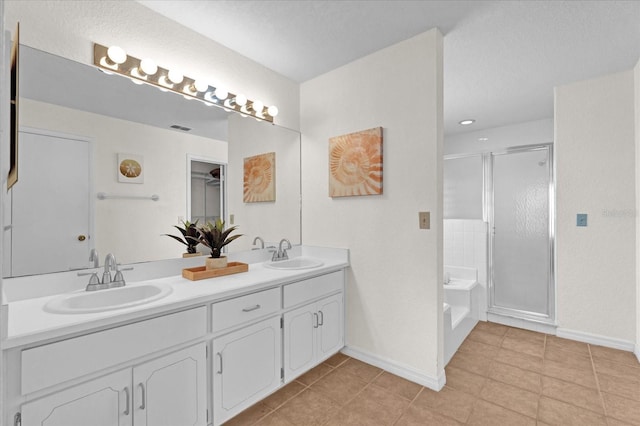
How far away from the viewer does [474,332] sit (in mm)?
3025

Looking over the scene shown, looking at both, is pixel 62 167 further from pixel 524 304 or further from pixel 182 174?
pixel 524 304

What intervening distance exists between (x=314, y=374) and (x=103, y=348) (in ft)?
4.64

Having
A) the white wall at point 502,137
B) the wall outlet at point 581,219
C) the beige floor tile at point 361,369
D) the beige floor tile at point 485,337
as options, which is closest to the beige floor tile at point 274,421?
the beige floor tile at point 361,369

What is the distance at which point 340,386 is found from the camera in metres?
2.02

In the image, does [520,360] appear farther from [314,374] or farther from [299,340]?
[299,340]

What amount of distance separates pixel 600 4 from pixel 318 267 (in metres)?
2.25

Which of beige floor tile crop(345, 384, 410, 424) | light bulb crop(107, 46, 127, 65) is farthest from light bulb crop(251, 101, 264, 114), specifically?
beige floor tile crop(345, 384, 410, 424)

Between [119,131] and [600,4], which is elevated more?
[600,4]

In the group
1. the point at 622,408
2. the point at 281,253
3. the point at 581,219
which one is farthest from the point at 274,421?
the point at 581,219

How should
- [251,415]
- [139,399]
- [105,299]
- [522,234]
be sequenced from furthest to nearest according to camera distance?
[522,234] → [251,415] → [105,299] → [139,399]

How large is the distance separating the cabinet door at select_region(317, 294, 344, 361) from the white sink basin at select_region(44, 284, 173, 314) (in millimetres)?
1074

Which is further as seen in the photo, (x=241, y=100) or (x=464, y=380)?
(x=241, y=100)

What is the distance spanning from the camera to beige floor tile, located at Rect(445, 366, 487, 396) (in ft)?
6.52

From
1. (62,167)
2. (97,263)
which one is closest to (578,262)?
(97,263)
